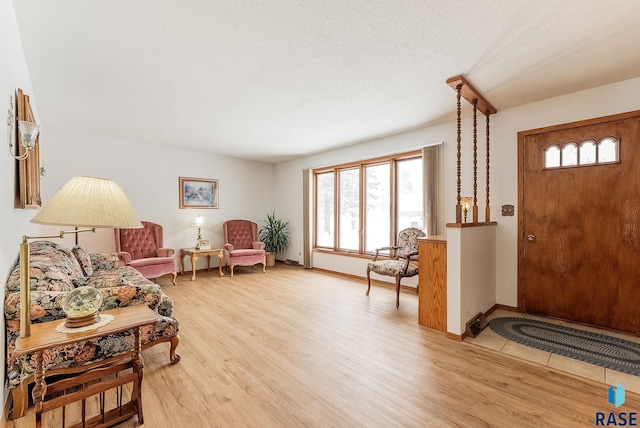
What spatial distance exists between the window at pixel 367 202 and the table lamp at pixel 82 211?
399cm

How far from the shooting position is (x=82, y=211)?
1.32m

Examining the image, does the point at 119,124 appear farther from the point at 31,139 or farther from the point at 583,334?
the point at 583,334

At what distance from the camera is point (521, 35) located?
6.90 feet

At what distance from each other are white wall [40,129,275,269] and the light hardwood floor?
9.11 ft

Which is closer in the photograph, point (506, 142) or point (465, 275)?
point (465, 275)

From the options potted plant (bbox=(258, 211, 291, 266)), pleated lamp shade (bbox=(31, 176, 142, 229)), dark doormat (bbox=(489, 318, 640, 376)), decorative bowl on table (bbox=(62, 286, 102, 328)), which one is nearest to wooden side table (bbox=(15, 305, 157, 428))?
decorative bowl on table (bbox=(62, 286, 102, 328))

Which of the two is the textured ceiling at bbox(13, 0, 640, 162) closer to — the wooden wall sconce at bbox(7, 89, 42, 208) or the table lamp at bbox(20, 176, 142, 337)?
the wooden wall sconce at bbox(7, 89, 42, 208)

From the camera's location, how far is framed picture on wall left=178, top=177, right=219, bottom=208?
578cm

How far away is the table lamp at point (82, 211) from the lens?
1.29 m

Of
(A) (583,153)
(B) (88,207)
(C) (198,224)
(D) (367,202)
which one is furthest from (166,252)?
(A) (583,153)

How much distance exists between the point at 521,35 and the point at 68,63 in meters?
3.80

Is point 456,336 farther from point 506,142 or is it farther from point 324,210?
point 324,210

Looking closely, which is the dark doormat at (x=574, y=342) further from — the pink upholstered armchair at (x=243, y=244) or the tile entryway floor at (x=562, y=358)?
the pink upholstered armchair at (x=243, y=244)

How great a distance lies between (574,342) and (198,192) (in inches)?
246
